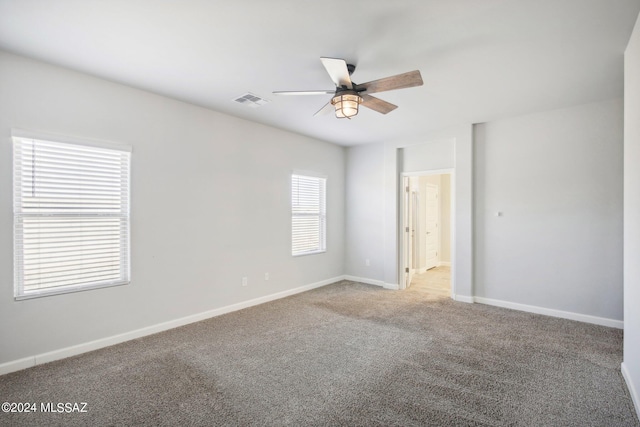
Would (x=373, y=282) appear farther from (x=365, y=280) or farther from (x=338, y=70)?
(x=338, y=70)

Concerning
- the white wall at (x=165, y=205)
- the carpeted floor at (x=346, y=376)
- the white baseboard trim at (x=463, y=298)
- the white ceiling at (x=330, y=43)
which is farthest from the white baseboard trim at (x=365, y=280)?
the white ceiling at (x=330, y=43)

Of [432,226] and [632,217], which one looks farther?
[432,226]

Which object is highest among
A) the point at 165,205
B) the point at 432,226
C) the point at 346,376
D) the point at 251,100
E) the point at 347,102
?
the point at 251,100

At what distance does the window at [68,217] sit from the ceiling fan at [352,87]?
83.0 inches

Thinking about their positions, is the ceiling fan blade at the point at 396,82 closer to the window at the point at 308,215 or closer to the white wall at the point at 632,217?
the white wall at the point at 632,217

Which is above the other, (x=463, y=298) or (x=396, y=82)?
(x=396, y=82)

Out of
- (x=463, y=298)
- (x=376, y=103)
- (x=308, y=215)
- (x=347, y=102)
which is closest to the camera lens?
(x=347, y=102)

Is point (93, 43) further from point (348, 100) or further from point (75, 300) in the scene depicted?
point (75, 300)

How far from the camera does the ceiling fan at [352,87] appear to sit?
2.42 metres

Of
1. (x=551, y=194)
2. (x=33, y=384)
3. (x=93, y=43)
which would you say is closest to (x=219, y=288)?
(x=33, y=384)

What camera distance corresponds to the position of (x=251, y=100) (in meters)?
3.76

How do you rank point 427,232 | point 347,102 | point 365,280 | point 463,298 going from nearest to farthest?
point 347,102 < point 463,298 < point 365,280 < point 427,232

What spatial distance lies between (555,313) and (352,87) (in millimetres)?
4069

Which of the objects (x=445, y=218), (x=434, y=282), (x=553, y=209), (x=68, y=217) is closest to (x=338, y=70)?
(x=68, y=217)
